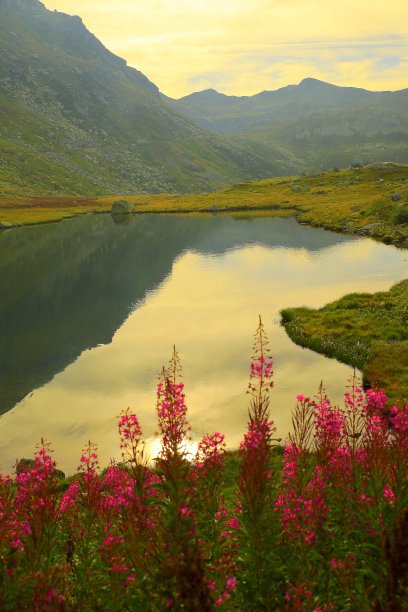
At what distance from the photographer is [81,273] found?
228 ft

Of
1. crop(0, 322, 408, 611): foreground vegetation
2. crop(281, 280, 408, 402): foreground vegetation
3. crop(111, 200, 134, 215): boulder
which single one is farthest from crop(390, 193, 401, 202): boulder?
crop(0, 322, 408, 611): foreground vegetation

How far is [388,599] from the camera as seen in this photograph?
19.5 feet

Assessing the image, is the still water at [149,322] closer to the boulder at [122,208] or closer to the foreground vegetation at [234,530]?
the foreground vegetation at [234,530]

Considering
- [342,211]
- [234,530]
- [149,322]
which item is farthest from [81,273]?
[342,211]

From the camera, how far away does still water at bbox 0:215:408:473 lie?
2758 centimetres

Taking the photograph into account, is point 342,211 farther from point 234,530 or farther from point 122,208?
point 234,530

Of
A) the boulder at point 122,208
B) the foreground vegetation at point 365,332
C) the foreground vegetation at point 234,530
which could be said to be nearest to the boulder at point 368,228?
the foreground vegetation at point 365,332

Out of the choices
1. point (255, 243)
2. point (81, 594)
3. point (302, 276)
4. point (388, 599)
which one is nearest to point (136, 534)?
point (81, 594)

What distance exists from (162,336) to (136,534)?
32975mm

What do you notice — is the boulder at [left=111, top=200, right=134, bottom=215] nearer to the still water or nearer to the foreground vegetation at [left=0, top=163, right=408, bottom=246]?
the foreground vegetation at [left=0, top=163, right=408, bottom=246]

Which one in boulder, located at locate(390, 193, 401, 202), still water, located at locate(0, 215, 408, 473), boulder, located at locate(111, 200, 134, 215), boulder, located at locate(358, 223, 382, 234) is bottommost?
still water, located at locate(0, 215, 408, 473)

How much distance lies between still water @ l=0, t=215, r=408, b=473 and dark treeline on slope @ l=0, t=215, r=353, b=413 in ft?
0.62

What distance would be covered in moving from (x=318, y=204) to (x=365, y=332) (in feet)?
355

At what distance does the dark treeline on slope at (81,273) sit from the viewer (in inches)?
1524
